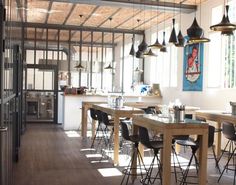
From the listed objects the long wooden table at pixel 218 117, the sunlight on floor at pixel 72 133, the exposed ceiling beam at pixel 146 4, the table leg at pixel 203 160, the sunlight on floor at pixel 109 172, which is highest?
the exposed ceiling beam at pixel 146 4

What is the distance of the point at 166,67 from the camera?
1012 cm

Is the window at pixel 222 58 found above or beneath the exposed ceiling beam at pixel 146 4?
beneath

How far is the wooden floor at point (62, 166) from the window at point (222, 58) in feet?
7.16

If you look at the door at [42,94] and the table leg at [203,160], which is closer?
the table leg at [203,160]

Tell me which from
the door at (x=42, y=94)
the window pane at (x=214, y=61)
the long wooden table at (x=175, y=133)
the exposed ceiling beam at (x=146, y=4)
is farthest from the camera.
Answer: the door at (x=42, y=94)

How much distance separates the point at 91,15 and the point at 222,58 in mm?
4155

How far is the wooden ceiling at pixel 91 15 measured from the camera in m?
8.16

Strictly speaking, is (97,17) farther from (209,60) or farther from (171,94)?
(209,60)

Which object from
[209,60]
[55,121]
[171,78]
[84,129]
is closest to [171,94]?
[171,78]

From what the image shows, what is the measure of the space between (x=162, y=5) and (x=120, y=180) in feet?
16.1

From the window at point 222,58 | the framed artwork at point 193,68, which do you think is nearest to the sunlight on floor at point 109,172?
the window at point 222,58

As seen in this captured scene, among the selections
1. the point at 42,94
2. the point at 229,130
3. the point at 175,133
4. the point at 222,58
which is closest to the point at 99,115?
the point at 229,130

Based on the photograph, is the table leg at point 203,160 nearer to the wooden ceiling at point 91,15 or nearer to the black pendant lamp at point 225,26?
the black pendant lamp at point 225,26

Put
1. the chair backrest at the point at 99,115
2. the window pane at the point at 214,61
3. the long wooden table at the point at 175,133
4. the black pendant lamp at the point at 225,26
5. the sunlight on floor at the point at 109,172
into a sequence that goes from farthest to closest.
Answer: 1. the window pane at the point at 214,61
2. the chair backrest at the point at 99,115
3. the sunlight on floor at the point at 109,172
4. the black pendant lamp at the point at 225,26
5. the long wooden table at the point at 175,133
